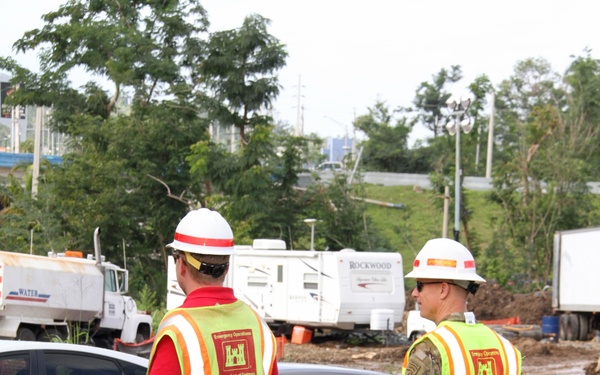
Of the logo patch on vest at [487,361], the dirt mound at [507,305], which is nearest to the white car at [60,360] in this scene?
the logo patch on vest at [487,361]

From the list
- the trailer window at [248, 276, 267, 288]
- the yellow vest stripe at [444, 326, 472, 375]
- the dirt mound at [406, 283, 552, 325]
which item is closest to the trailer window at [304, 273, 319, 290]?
the trailer window at [248, 276, 267, 288]

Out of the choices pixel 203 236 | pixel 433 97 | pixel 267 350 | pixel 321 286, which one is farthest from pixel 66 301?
pixel 433 97

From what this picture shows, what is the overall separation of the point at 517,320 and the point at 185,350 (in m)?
32.1

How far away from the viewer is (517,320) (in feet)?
112

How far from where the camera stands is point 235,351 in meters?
3.53

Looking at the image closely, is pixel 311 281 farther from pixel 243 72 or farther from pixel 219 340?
pixel 219 340

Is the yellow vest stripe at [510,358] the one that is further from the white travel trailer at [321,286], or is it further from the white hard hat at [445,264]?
the white travel trailer at [321,286]

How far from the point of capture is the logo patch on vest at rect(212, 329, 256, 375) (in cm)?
348

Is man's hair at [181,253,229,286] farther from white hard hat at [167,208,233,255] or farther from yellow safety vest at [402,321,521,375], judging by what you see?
yellow safety vest at [402,321,521,375]

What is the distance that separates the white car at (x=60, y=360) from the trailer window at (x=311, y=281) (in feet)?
67.5

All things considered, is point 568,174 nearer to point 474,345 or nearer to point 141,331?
point 141,331

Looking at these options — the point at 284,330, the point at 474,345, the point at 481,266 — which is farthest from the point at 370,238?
the point at 474,345

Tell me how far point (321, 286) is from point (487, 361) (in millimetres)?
23294

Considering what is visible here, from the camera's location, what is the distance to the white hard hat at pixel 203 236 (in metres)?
3.56
